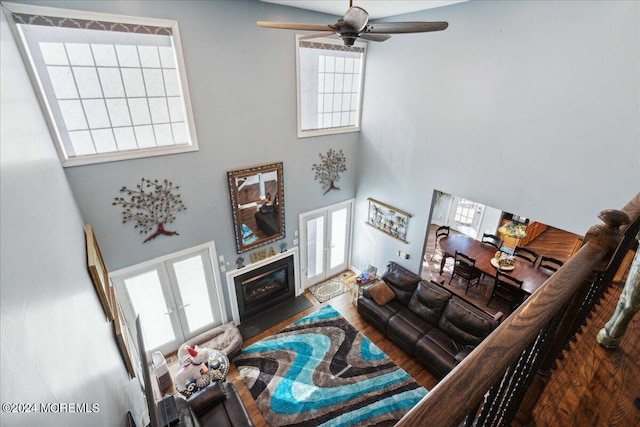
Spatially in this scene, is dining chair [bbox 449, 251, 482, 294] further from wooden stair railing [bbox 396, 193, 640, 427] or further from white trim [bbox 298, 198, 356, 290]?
wooden stair railing [bbox 396, 193, 640, 427]

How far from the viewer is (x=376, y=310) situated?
5.85 metres

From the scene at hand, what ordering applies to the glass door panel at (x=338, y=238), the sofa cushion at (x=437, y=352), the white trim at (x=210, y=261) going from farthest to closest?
the glass door panel at (x=338, y=238) < the sofa cushion at (x=437, y=352) < the white trim at (x=210, y=261)

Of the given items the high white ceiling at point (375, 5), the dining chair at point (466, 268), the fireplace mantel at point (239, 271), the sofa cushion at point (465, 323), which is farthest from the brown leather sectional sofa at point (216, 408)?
the high white ceiling at point (375, 5)

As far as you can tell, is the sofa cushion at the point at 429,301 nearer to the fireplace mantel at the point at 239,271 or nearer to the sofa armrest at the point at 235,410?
the fireplace mantel at the point at 239,271

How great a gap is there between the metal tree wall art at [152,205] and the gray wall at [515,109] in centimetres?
401

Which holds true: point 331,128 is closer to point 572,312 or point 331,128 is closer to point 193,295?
point 193,295

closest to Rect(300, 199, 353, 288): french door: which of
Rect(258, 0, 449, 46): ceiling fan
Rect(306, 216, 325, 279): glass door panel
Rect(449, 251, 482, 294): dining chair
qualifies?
Rect(306, 216, 325, 279): glass door panel

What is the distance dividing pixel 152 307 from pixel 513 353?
5.47 m

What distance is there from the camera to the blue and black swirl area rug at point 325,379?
446 cm

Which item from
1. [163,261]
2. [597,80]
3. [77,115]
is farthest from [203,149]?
[597,80]

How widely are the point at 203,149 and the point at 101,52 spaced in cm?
161

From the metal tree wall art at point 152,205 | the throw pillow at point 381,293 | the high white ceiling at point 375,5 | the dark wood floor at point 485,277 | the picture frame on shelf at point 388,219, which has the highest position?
the high white ceiling at point 375,5

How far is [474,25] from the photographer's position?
428 centimetres

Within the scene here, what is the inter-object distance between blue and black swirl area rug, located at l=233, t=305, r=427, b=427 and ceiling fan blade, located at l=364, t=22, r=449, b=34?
4.90 m
